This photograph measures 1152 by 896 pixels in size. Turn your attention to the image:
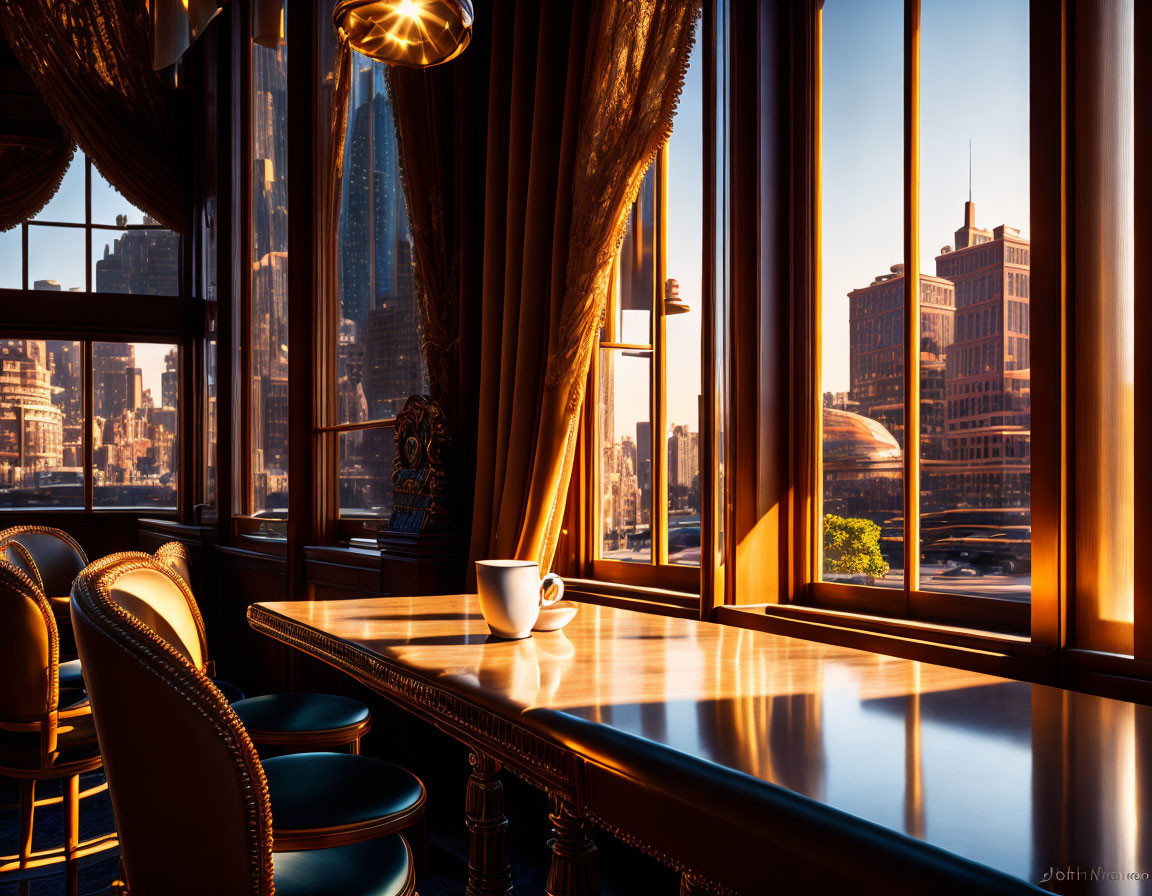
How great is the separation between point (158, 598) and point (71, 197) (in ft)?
17.9

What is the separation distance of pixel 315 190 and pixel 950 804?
4.02 metres

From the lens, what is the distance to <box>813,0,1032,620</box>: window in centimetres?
173

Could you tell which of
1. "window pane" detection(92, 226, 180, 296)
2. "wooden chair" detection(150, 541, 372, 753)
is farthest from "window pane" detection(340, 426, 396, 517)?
"window pane" detection(92, 226, 180, 296)

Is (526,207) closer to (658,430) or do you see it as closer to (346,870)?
(658,430)

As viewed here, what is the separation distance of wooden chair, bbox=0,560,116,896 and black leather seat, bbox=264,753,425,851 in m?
0.81

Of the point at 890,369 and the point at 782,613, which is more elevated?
the point at 890,369

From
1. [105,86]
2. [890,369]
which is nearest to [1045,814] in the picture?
[890,369]

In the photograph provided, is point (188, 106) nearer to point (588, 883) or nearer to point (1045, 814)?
point (588, 883)

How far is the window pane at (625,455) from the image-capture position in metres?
2.67

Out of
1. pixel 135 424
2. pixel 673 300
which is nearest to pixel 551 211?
pixel 673 300

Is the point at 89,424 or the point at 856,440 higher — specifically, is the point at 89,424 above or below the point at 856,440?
above

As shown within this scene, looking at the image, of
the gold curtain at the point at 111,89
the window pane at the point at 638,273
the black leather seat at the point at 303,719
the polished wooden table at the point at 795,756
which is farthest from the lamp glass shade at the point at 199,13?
the polished wooden table at the point at 795,756

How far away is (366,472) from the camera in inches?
150

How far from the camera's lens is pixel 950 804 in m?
0.71
